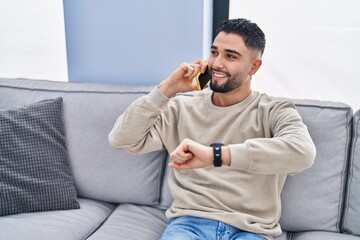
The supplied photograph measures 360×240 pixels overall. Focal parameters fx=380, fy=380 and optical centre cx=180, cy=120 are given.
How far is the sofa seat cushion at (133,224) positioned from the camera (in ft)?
4.92

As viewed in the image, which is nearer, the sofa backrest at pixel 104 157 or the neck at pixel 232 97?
the neck at pixel 232 97

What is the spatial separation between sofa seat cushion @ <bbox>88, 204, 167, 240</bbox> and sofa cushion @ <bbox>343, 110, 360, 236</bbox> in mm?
757

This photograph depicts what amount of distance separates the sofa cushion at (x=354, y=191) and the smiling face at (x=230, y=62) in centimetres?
52

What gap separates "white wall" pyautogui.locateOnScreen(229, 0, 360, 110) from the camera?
184 centimetres

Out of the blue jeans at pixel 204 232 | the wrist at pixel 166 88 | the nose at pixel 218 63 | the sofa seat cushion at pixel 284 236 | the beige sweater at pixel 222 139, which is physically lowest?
the sofa seat cushion at pixel 284 236

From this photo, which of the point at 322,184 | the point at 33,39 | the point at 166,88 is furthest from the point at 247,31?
the point at 33,39

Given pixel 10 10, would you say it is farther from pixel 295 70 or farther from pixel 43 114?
pixel 295 70

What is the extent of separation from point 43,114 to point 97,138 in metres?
0.27

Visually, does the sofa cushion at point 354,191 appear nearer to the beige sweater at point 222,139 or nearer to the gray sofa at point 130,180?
the gray sofa at point 130,180

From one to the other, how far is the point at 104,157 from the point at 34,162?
12.1 inches

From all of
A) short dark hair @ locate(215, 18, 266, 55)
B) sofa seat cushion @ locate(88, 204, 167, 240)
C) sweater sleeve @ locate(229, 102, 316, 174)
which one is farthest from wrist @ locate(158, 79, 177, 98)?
sofa seat cushion @ locate(88, 204, 167, 240)

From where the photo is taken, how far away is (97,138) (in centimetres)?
178

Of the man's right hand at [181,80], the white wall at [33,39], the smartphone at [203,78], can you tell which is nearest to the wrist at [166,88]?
the man's right hand at [181,80]

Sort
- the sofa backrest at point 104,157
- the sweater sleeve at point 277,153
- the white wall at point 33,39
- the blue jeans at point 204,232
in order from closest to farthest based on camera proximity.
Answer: the sweater sleeve at point 277,153, the blue jeans at point 204,232, the sofa backrest at point 104,157, the white wall at point 33,39
